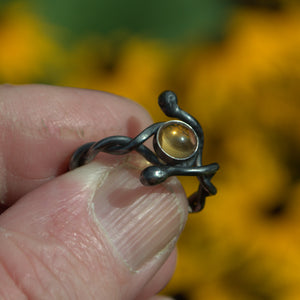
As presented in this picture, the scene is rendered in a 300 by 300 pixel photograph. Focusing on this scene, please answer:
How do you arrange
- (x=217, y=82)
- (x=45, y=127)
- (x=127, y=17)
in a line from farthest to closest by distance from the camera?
(x=127, y=17) → (x=217, y=82) → (x=45, y=127)

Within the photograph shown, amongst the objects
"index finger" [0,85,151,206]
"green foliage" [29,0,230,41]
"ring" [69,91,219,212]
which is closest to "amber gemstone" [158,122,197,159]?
"ring" [69,91,219,212]

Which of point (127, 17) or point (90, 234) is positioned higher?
point (127, 17)

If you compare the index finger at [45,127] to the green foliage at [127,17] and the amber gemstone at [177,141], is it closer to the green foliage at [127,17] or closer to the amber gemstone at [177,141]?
the amber gemstone at [177,141]

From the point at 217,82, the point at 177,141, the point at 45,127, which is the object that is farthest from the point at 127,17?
the point at 177,141

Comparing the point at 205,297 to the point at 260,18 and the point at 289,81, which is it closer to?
the point at 289,81

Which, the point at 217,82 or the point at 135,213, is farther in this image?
the point at 217,82

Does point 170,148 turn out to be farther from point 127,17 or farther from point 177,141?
point 127,17

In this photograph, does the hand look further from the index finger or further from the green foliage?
the green foliage

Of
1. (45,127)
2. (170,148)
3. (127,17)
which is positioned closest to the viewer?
(170,148)

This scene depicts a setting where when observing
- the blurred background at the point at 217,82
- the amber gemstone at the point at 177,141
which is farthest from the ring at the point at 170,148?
the blurred background at the point at 217,82
